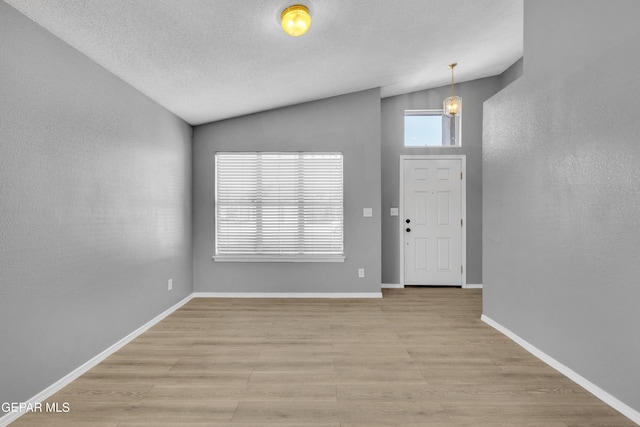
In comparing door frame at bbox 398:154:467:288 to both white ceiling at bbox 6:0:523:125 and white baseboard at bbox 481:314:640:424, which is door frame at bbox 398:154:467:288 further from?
white baseboard at bbox 481:314:640:424

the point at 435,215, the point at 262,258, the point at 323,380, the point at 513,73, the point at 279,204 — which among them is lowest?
the point at 323,380

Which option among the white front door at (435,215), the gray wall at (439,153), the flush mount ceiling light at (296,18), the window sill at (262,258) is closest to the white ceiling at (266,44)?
the flush mount ceiling light at (296,18)

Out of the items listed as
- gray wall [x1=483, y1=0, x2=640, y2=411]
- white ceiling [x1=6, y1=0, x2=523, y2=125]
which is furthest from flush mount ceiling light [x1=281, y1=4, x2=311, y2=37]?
gray wall [x1=483, y1=0, x2=640, y2=411]

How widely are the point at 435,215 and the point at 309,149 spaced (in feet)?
7.34

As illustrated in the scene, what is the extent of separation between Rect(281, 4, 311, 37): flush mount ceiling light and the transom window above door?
3.06 m

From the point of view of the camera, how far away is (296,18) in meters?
2.25

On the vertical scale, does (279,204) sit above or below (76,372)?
above

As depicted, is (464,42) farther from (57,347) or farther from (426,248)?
(57,347)

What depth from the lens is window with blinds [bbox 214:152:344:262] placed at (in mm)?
4352

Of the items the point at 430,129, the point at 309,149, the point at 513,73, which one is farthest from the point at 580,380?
the point at 513,73

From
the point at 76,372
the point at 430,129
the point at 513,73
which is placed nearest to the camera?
the point at 76,372

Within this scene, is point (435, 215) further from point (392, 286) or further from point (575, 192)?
point (575, 192)

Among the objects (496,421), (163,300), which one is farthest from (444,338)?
(163,300)

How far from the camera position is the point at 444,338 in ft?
9.55
